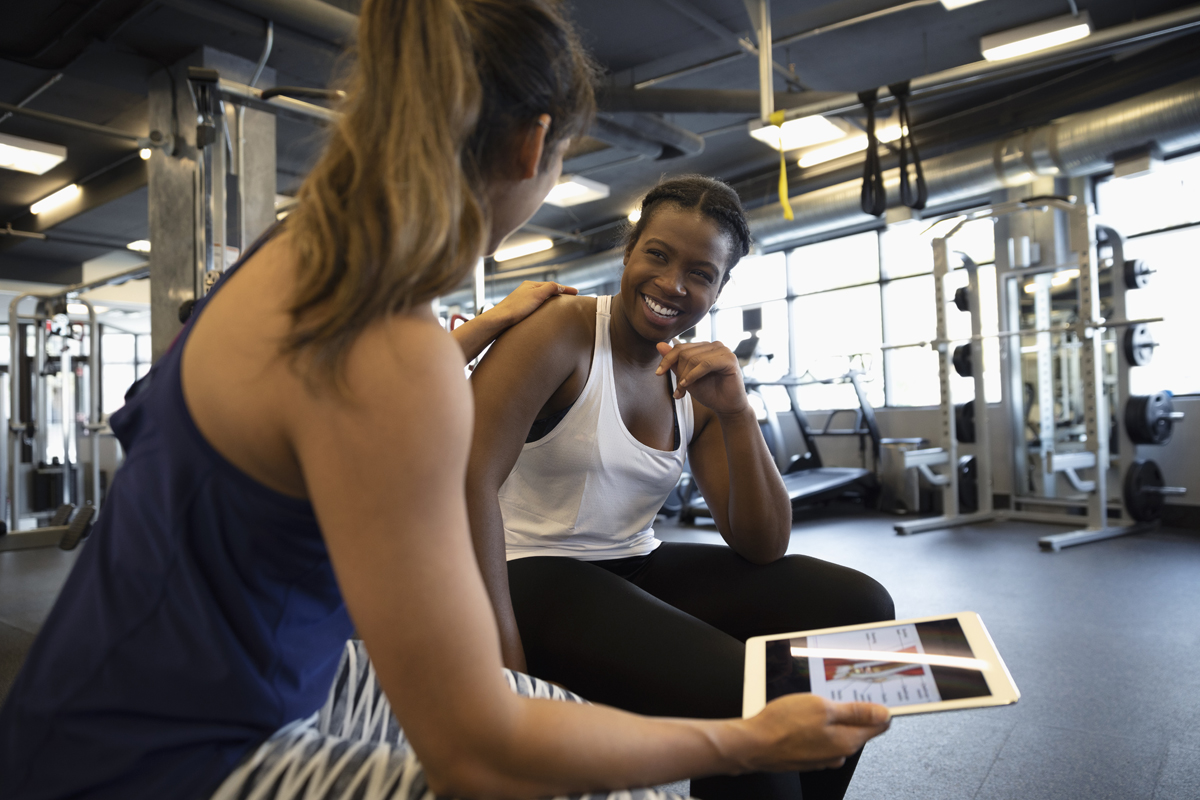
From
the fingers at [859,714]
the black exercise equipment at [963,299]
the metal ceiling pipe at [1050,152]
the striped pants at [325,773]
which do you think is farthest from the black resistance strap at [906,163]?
the black exercise equipment at [963,299]

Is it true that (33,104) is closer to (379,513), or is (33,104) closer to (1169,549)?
(379,513)

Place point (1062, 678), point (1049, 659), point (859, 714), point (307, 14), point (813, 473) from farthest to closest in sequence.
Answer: point (813, 473), point (307, 14), point (1049, 659), point (1062, 678), point (859, 714)

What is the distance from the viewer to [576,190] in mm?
6938

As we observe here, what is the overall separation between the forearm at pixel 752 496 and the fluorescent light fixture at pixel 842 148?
16.9 feet

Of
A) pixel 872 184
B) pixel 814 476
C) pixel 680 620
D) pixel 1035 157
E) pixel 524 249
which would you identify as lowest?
pixel 814 476

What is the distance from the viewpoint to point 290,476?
55 cm

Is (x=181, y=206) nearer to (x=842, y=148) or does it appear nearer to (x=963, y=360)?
(x=842, y=148)

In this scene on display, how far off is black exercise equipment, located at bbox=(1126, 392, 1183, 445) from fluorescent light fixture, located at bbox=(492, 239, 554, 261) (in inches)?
229

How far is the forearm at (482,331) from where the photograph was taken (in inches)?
52.9

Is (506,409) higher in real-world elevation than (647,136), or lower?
lower

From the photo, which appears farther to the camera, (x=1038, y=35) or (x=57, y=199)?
(x=57, y=199)

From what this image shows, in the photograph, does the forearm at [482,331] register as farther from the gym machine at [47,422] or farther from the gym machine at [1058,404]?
the gym machine at [47,422]

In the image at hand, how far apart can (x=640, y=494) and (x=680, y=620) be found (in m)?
0.32

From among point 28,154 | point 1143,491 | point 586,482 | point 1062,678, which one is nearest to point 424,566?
point 586,482
